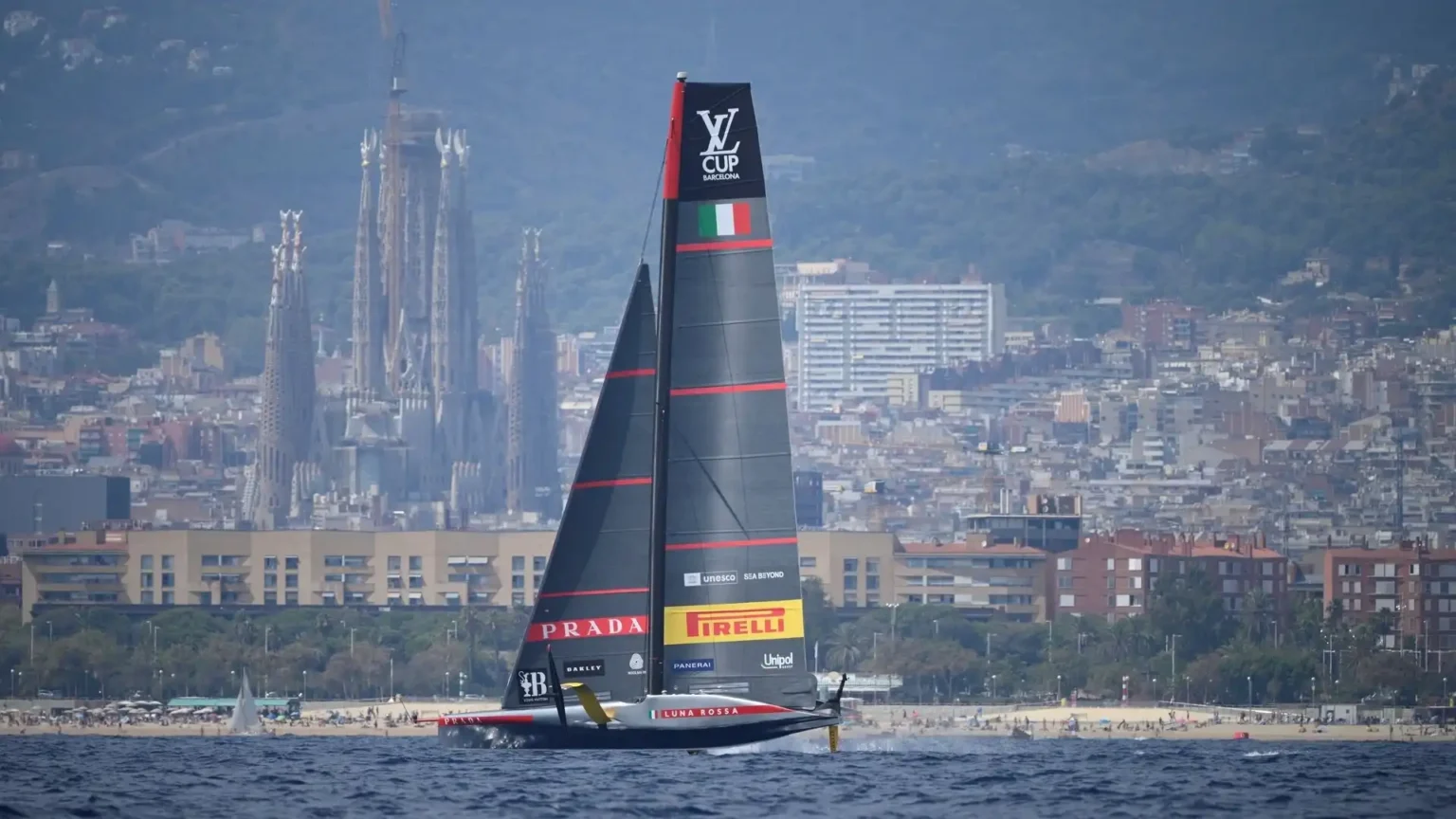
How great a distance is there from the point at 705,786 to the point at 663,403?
14.2 feet

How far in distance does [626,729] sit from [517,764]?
3.05 metres

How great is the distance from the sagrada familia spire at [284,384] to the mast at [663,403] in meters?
156

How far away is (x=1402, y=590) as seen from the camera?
4798 inches

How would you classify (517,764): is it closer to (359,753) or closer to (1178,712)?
(359,753)

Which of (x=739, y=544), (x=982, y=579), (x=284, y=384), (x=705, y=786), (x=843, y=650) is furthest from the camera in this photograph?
(x=284, y=384)

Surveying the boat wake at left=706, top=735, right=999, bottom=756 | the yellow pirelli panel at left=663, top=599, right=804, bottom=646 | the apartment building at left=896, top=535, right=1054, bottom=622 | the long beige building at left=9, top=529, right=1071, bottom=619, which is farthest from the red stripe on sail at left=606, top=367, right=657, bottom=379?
the apartment building at left=896, top=535, right=1054, bottom=622

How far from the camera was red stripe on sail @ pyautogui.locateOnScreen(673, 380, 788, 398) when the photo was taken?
3731cm

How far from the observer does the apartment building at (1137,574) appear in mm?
126562

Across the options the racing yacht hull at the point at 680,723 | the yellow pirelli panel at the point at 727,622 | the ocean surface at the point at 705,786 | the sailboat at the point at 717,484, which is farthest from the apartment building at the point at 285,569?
the yellow pirelli panel at the point at 727,622

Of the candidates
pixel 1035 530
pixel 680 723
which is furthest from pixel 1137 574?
pixel 680 723

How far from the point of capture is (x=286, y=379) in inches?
7682

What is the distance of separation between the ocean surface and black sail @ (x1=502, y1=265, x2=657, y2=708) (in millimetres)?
1208

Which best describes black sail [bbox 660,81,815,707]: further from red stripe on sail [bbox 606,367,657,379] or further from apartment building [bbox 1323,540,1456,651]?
apartment building [bbox 1323,540,1456,651]

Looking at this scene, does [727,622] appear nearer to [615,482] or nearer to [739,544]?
[739,544]
